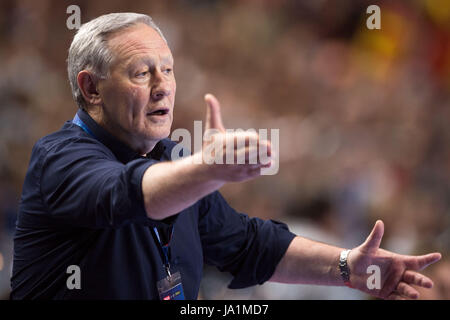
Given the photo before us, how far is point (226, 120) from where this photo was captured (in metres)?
3.49

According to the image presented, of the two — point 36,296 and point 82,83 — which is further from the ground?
point 82,83

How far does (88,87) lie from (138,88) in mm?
168

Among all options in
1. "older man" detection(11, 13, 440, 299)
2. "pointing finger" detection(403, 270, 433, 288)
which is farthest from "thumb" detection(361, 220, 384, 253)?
"pointing finger" detection(403, 270, 433, 288)

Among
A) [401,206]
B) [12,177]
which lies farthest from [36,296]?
[401,206]

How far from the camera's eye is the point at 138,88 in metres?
1.44

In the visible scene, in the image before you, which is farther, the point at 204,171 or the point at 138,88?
the point at 138,88

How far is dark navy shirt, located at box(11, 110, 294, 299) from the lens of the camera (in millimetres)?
1141

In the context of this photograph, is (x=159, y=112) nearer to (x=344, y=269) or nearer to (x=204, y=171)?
(x=204, y=171)

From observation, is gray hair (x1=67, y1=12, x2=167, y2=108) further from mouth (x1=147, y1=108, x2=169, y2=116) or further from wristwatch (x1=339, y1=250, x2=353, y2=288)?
wristwatch (x1=339, y1=250, x2=353, y2=288)

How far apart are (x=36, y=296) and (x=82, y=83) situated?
1.86 ft

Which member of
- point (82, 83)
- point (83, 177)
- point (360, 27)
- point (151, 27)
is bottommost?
point (83, 177)

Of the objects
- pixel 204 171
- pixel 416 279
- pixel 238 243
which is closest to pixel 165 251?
pixel 238 243

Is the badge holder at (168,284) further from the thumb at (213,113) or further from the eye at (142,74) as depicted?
the thumb at (213,113)

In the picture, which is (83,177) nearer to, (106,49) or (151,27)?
(106,49)
